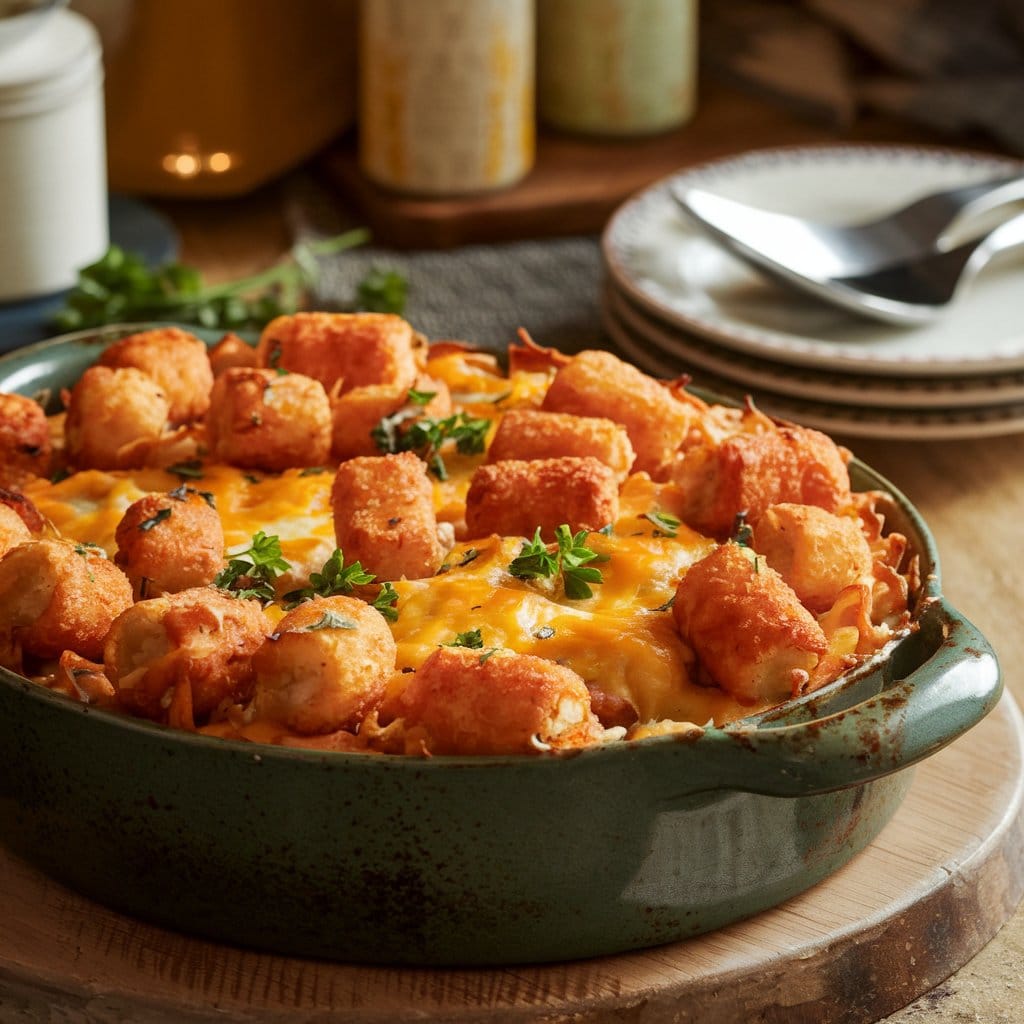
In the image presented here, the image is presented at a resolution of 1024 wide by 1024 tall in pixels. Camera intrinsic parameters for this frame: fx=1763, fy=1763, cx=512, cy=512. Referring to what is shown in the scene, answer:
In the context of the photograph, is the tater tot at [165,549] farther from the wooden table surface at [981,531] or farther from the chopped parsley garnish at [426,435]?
the wooden table surface at [981,531]

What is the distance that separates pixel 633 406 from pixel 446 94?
4.43 ft

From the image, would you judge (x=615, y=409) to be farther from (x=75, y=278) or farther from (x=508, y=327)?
(x=75, y=278)

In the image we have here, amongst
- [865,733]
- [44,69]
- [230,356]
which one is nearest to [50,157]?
[44,69]

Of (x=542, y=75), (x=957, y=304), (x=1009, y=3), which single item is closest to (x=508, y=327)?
(x=957, y=304)

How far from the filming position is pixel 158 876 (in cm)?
127

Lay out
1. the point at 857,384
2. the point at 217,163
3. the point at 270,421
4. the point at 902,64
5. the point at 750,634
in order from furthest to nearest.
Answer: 1. the point at 902,64
2. the point at 217,163
3. the point at 857,384
4. the point at 270,421
5. the point at 750,634

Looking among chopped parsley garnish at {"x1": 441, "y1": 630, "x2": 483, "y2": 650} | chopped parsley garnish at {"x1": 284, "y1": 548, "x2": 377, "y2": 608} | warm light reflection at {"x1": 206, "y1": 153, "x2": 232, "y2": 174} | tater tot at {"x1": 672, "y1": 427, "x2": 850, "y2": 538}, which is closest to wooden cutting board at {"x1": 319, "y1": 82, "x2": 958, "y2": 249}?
warm light reflection at {"x1": 206, "y1": 153, "x2": 232, "y2": 174}

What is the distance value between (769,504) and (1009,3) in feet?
7.05

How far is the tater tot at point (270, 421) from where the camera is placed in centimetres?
163

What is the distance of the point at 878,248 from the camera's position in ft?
8.17

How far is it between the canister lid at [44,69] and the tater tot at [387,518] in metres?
1.22

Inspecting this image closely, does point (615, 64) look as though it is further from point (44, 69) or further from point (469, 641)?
point (469, 641)

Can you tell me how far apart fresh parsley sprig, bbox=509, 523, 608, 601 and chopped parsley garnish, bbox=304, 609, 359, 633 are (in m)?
0.20

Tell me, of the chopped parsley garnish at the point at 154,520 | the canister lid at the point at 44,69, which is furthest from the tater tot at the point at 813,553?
the canister lid at the point at 44,69
